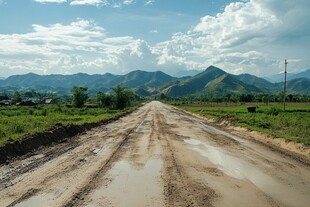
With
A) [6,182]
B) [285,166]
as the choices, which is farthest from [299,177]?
[6,182]

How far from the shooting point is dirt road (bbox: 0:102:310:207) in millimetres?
8750

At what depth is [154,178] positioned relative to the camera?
36.6 feet

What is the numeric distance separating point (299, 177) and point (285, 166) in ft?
6.08

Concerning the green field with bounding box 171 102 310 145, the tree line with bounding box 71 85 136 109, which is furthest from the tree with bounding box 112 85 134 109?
the green field with bounding box 171 102 310 145

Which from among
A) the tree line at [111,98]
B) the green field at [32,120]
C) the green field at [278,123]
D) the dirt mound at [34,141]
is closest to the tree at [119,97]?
the tree line at [111,98]

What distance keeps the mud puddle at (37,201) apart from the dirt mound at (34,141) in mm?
5701

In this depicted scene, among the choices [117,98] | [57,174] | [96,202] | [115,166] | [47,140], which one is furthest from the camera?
[117,98]

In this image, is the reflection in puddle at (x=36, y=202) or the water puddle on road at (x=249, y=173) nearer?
the reflection in puddle at (x=36, y=202)

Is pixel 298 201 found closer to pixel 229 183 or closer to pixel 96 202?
pixel 229 183

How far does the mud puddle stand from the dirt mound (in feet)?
18.7

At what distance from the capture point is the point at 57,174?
1154 centimetres

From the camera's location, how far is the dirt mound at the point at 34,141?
14.7 meters

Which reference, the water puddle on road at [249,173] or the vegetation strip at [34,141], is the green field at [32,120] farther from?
the water puddle on road at [249,173]

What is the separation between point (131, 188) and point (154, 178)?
1.43 metres
